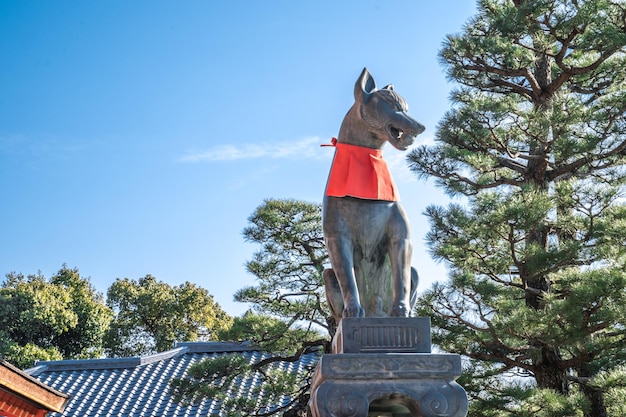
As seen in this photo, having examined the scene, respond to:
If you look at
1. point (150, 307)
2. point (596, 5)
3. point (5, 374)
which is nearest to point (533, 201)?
point (596, 5)

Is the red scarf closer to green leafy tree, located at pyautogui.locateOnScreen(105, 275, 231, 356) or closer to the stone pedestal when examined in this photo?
the stone pedestal

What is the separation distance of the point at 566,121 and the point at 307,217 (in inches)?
148

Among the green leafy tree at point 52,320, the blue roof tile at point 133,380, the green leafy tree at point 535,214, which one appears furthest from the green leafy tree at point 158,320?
the green leafy tree at point 535,214

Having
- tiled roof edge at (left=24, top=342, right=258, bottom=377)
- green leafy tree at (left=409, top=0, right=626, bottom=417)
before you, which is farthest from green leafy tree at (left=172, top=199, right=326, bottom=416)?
tiled roof edge at (left=24, top=342, right=258, bottom=377)

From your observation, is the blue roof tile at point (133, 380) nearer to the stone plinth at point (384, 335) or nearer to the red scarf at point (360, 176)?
the red scarf at point (360, 176)

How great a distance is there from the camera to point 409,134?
4086mm

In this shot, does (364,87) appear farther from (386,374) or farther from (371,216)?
(386,374)

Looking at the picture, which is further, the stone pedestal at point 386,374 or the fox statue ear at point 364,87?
the fox statue ear at point 364,87

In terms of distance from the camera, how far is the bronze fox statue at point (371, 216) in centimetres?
403

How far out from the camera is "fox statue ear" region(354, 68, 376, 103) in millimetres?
4176

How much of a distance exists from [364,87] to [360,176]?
54 centimetres

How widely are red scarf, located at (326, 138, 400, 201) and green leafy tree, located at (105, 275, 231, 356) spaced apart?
18.2 metres

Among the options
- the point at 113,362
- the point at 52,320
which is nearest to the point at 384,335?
the point at 113,362

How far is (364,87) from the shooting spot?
4.22m
